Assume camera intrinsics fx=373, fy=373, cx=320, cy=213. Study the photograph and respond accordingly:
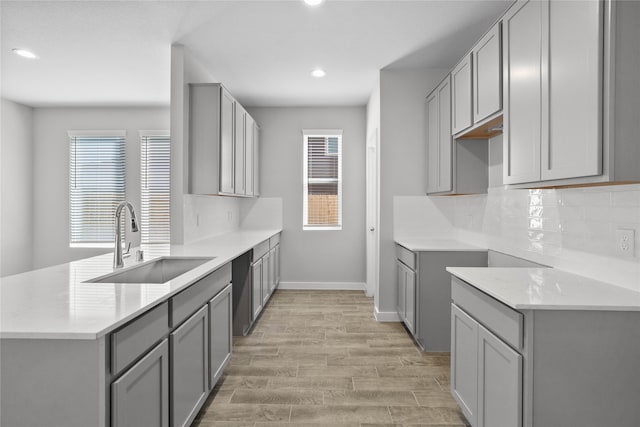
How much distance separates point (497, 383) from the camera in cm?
170

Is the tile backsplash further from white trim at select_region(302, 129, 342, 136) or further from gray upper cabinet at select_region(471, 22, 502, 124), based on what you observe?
white trim at select_region(302, 129, 342, 136)

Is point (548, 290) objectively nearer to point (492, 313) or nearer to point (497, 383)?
point (492, 313)

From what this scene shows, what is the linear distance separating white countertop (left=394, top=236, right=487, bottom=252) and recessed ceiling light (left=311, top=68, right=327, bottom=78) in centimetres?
206

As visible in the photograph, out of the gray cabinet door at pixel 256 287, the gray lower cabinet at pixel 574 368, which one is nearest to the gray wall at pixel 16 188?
the gray cabinet door at pixel 256 287

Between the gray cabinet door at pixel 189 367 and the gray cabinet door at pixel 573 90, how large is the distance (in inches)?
79.3

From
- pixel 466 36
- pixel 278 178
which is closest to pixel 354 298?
pixel 278 178

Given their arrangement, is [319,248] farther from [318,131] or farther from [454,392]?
[454,392]

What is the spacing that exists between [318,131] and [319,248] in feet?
5.88

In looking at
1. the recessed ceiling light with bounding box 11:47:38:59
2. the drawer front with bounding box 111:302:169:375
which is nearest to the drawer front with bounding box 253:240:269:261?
the drawer front with bounding box 111:302:169:375

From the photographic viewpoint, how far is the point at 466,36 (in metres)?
3.41

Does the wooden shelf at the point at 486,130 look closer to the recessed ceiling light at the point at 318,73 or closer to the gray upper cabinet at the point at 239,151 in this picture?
the recessed ceiling light at the point at 318,73

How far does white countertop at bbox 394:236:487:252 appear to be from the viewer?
3303 millimetres

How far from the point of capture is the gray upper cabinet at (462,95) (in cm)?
296

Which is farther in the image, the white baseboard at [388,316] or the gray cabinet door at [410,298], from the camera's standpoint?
the white baseboard at [388,316]
